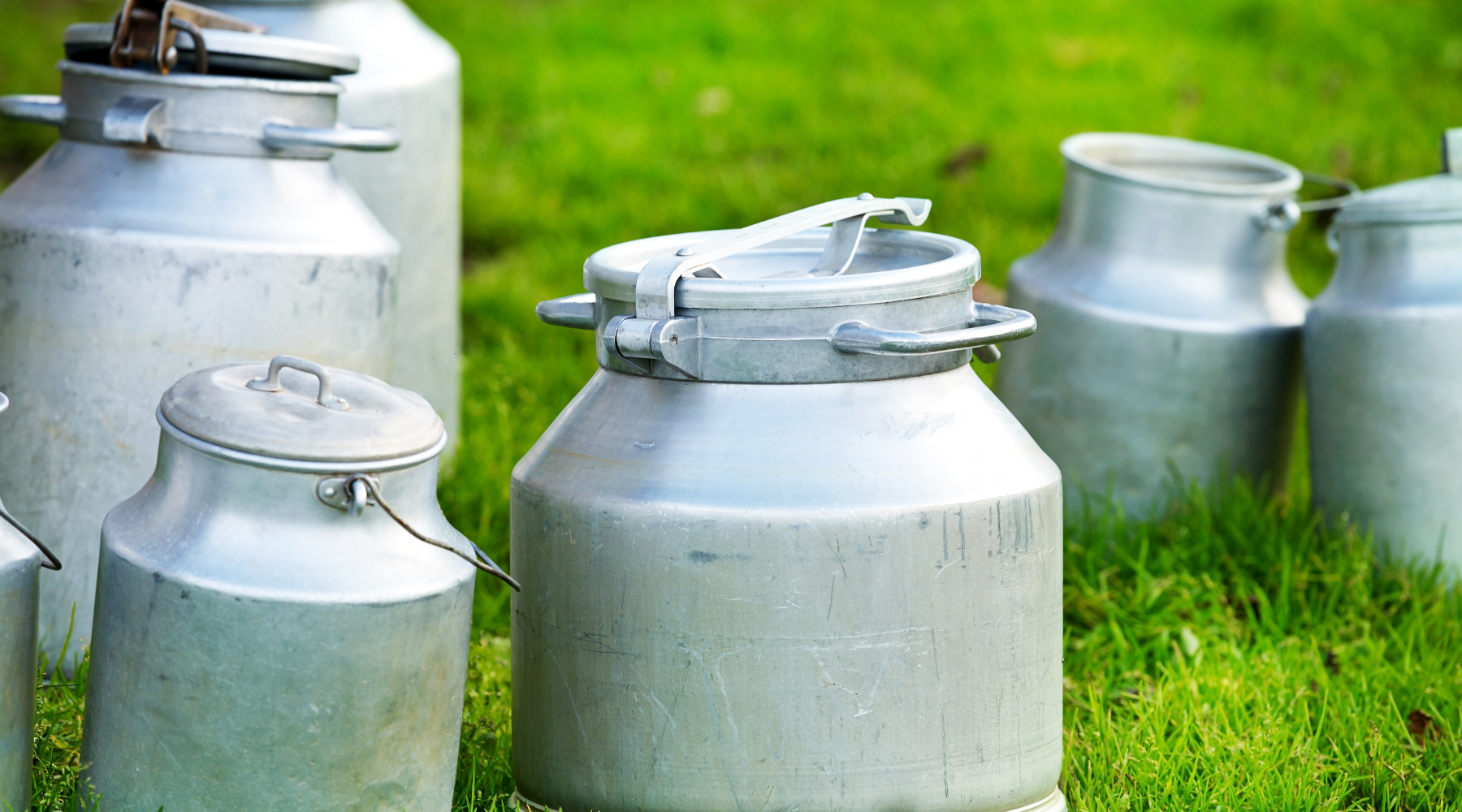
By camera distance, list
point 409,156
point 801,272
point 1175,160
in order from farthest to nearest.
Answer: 1. point 1175,160
2. point 409,156
3. point 801,272

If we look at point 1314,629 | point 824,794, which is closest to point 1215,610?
point 1314,629

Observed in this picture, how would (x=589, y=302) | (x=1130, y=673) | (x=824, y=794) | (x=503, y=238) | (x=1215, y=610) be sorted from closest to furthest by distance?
(x=824, y=794) → (x=589, y=302) → (x=1130, y=673) → (x=1215, y=610) → (x=503, y=238)

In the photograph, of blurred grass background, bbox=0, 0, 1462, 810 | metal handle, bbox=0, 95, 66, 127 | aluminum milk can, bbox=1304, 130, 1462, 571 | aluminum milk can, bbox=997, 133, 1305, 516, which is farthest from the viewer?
aluminum milk can, bbox=997, 133, 1305, 516

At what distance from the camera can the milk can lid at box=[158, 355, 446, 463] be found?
53.0 inches

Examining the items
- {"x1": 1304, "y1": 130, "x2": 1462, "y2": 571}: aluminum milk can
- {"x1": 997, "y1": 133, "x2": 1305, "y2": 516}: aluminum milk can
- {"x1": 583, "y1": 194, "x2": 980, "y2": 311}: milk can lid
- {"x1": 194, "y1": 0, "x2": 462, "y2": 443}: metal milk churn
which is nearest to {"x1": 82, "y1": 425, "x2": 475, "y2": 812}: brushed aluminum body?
{"x1": 583, "y1": 194, "x2": 980, "y2": 311}: milk can lid

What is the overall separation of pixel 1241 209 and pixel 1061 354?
38cm

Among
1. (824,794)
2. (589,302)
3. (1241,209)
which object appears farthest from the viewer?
(1241,209)

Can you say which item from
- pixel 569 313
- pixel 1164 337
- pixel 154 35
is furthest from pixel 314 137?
pixel 1164 337

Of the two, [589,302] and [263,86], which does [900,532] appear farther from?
[263,86]

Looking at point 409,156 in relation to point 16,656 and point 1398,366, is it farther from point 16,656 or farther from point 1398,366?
point 1398,366

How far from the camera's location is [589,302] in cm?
171

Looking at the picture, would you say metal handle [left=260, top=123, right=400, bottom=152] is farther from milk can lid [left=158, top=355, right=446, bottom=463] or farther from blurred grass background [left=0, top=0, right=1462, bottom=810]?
blurred grass background [left=0, top=0, right=1462, bottom=810]

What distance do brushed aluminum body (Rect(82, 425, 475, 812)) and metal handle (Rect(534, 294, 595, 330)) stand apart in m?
0.31

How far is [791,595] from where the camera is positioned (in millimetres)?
1457
